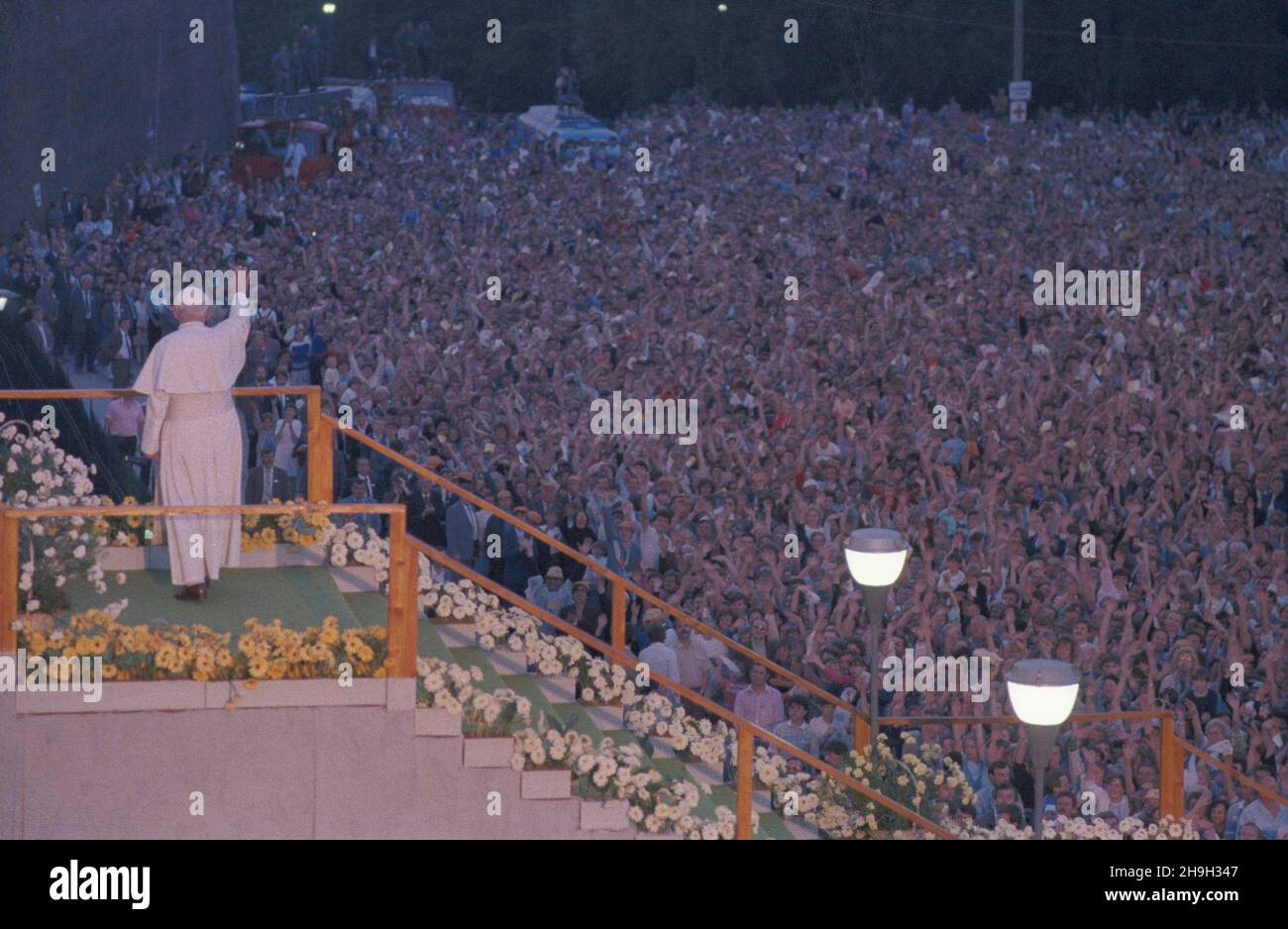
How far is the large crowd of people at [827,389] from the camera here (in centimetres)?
1262

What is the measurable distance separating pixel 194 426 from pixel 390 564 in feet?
4.43

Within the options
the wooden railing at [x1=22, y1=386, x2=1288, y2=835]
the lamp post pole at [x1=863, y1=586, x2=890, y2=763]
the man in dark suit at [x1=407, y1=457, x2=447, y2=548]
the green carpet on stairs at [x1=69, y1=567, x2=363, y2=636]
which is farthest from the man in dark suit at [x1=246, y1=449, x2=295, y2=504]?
the lamp post pole at [x1=863, y1=586, x2=890, y2=763]

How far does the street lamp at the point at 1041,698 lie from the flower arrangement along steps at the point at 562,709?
1357 millimetres

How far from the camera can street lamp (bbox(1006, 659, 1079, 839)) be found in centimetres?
902

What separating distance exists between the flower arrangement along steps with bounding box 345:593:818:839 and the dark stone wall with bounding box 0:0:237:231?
1710 centimetres

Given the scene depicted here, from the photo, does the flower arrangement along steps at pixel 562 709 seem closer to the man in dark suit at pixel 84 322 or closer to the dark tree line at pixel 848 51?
the man in dark suit at pixel 84 322

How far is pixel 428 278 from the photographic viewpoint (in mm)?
23281

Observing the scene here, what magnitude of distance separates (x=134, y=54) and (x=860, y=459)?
2042cm

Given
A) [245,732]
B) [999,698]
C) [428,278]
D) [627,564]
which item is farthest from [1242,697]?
[428,278]

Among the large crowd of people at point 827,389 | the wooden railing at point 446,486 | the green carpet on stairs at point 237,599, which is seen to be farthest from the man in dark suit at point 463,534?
the green carpet on stairs at point 237,599

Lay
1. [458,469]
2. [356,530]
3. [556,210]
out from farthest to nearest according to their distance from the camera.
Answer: [556,210]
[458,469]
[356,530]

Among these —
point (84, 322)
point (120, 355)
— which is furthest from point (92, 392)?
point (84, 322)

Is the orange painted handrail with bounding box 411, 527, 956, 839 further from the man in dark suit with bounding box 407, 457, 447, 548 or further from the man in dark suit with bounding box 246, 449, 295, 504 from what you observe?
the man in dark suit with bounding box 407, 457, 447, 548

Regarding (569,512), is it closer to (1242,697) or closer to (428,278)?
(1242,697)
